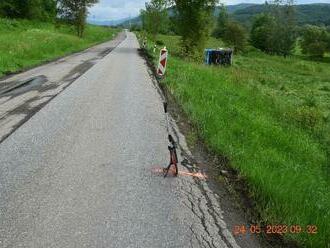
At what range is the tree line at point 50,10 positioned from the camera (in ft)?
183

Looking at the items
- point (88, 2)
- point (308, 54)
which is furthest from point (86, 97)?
point (308, 54)

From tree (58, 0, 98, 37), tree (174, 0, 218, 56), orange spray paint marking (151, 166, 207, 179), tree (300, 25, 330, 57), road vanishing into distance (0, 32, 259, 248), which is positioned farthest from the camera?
tree (300, 25, 330, 57)

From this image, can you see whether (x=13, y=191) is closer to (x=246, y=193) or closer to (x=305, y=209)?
(x=246, y=193)

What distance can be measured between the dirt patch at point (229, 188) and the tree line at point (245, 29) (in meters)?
26.6

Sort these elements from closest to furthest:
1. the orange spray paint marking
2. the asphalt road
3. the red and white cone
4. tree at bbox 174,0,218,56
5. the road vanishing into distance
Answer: the road vanishing into distance
the orange spray paint marking
the asphalt road
the red and white cone
tree at bbox 174,0,218,56

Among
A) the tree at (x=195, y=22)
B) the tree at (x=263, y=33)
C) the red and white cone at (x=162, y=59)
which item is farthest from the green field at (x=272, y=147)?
the tree at (x=263, y=33)

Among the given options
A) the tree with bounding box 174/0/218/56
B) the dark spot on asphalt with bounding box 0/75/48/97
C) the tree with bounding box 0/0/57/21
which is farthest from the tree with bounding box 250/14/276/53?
the dark spot on asphalt with bounding box 0/75/48/97

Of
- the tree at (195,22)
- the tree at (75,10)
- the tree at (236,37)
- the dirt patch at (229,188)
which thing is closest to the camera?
the dirt patch at (229,188)

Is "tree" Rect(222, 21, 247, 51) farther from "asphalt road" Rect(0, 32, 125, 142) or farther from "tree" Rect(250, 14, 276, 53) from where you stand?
"asphalt road" Rect(0, 32, 125, 142)

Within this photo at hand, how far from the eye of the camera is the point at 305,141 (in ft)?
34.7

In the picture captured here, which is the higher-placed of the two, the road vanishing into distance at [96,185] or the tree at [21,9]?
the tree at [21,9]

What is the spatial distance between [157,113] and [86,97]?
2.83m

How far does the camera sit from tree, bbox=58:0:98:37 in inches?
2185
